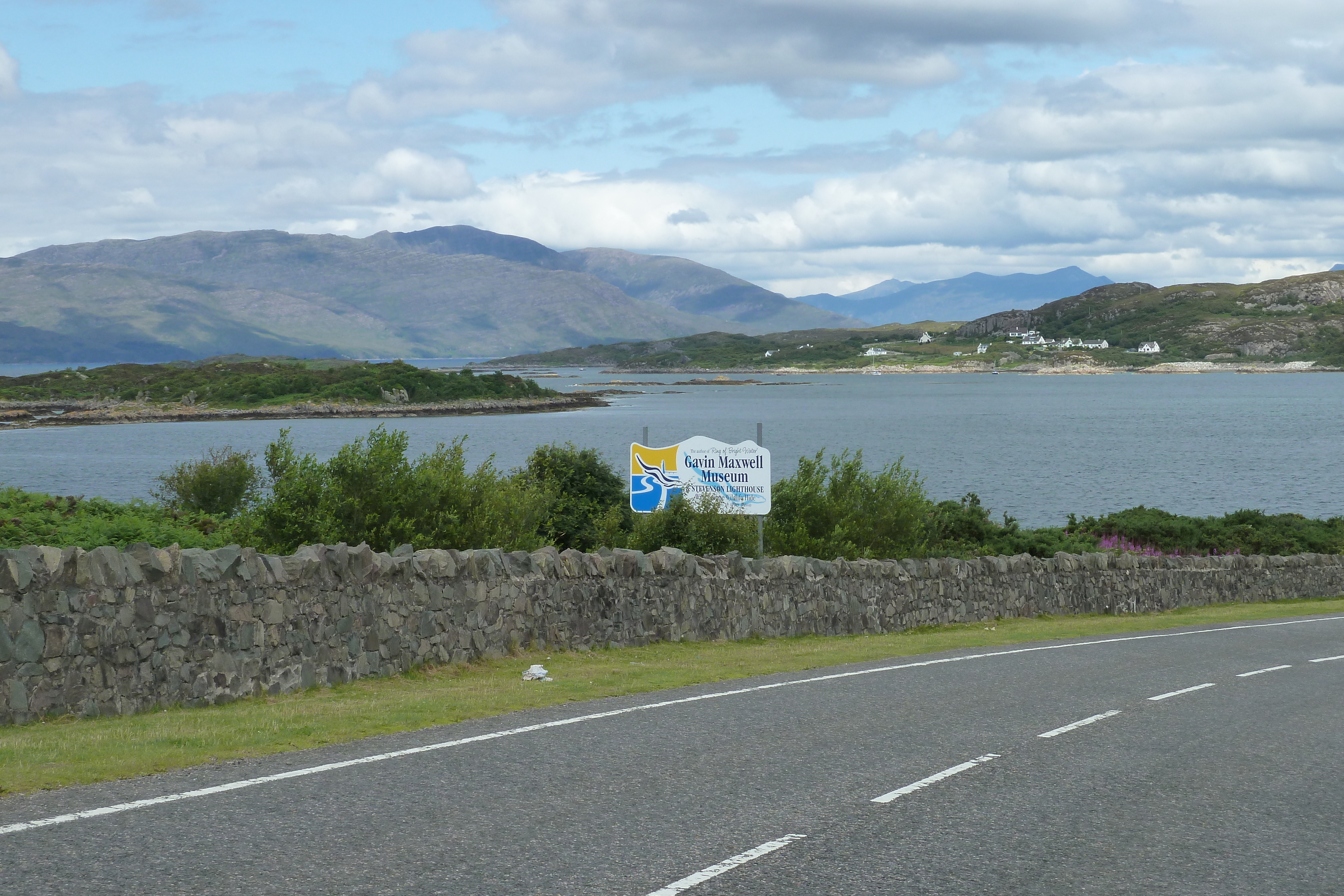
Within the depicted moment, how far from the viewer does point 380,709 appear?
1276cm

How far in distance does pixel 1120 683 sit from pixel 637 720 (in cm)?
734

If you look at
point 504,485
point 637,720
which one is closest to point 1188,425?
point 504,485

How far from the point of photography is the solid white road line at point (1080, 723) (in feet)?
38.9

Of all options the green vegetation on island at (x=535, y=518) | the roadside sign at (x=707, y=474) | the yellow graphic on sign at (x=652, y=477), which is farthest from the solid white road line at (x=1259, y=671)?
the yellow graphic on sign at (x=652, y=477)

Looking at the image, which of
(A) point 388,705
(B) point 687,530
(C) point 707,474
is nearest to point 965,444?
(B) point 687,530

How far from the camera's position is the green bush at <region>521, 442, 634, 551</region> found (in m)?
35.3

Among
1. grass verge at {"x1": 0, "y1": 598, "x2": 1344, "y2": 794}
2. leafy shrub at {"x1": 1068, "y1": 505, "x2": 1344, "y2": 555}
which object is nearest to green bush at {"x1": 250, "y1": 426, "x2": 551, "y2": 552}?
grass verge at {"x1": 0, "y1": 598, "x2": 1344, "y2": 794}

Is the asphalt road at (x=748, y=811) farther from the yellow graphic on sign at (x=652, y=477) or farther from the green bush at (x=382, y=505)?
the yellow graphic on sign at (x=652, y=477)

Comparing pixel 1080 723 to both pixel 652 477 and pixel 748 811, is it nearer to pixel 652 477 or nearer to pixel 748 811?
pixel 748 811

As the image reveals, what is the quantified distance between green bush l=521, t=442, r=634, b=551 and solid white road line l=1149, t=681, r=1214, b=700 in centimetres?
1877

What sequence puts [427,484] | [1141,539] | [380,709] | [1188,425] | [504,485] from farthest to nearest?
[1188,425] → [1141,539] → [504,485] → [427,484] → [380,709]

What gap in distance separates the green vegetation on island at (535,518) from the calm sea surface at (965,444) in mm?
24604

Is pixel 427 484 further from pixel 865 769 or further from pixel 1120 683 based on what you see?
pixel 865 769

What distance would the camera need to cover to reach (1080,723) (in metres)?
12.6
